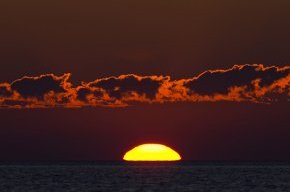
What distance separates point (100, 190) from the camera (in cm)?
11706

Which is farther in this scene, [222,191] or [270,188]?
[270,188]

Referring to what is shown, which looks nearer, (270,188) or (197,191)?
(197,191)

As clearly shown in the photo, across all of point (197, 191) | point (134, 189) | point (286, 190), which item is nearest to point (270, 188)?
point (286, 190)

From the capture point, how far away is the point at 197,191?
11438 centimetres

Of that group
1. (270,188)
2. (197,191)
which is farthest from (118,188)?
(270,188)

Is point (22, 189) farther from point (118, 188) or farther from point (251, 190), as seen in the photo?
point (251, 190)

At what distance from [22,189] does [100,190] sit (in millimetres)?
11320

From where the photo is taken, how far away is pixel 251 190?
380ft

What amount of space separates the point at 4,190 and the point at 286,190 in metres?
40.3

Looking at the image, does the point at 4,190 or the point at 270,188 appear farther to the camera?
the point at 270,188

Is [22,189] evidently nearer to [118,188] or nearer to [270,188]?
[118,188]

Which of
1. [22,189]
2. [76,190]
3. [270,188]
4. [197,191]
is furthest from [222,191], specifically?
[22,189]

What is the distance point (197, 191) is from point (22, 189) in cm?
2534

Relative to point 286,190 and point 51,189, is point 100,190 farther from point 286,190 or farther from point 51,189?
point 286,190
